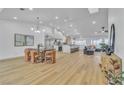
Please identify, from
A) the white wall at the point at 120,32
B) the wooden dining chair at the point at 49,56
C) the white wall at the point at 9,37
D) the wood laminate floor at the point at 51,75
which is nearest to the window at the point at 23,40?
the white wall at the point at 9,37

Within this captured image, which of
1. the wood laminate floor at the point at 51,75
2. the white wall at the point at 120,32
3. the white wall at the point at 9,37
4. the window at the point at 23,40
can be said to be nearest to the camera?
the white wall at the point at 120,32

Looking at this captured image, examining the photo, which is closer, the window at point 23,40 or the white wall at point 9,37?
the white wall at point 9,37

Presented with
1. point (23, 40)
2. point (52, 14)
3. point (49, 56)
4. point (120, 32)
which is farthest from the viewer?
point (23, 40)

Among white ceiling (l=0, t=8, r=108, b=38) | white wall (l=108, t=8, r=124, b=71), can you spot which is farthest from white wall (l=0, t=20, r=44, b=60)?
white wall (l=108, t=8, r=124, b=71)

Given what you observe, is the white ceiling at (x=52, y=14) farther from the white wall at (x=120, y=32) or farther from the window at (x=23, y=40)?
the white wall at (x=120, y=32)

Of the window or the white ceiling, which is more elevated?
the white ceiling

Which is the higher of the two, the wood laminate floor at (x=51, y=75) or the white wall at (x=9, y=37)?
the white wall at (x=9, y=37)

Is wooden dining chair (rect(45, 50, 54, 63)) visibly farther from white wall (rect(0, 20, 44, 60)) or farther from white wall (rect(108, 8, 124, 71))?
white wall (rect(108, 8, 124, 71))

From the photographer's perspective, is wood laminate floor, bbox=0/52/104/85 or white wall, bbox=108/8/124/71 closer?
white wall, bbox=108/8/124/71

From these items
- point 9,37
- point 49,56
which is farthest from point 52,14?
point 9,37

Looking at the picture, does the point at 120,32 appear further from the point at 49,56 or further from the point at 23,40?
the point at 23,40

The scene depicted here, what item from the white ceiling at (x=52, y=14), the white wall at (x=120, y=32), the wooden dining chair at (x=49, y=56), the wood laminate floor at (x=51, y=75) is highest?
the white ceiling at (x=52, y=14)
